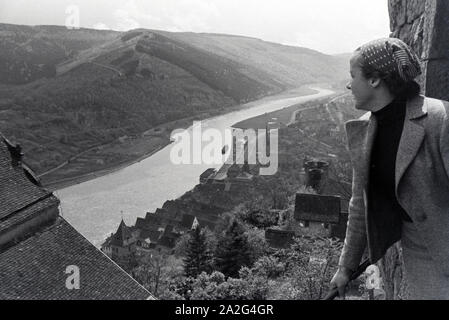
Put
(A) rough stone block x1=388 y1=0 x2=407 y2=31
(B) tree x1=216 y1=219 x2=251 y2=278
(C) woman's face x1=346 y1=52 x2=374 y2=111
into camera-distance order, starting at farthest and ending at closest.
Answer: (B) tree x1=216 y1=219 x2=251 y2=278
(A) rough stone block x1=388 y1=0 x2=407 y2=31
(C) woman's face x1=346 y1=52 x2=374 y2=111

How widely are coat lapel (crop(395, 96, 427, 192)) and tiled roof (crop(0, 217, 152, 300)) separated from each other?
7.69 m

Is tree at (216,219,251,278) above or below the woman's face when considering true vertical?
below

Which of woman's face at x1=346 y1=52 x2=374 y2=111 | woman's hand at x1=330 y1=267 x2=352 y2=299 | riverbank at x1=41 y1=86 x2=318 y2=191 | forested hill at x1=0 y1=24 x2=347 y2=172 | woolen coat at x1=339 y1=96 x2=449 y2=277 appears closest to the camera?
woolen coat at x1=339 y1=96 x2=449 y2=277

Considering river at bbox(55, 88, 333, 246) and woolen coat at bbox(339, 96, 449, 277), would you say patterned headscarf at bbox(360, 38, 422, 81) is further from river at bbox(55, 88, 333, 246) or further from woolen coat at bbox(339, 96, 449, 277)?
river at bbox(55, 88, 333, 246)

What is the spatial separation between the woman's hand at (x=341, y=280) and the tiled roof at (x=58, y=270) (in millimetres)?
7141

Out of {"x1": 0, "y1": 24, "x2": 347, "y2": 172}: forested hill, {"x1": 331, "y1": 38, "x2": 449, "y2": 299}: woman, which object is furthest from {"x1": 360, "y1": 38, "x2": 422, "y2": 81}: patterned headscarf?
{"x1": 0, "y1": 24, "x2": 347, "y2": 172}: forested hill

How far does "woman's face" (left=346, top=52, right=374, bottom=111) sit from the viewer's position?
243 cm

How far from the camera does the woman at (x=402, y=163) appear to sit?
7.66ft

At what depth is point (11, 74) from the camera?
333 ft

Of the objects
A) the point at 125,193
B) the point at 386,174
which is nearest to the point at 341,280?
the point at 386,174

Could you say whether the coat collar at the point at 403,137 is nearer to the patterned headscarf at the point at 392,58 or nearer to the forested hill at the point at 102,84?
the patterned headscarf at the point at 392,58

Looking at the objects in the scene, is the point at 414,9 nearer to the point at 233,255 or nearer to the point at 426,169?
the point at 426,169
